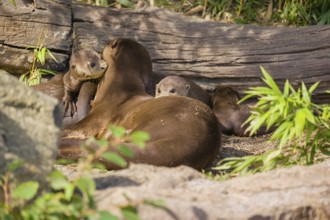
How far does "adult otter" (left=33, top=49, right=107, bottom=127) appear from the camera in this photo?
652cm

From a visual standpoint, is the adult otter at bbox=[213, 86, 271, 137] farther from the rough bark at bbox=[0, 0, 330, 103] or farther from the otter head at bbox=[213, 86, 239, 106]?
the rough bark at bbox=[0, 0, 330, 103]

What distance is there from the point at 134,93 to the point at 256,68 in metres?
1.20

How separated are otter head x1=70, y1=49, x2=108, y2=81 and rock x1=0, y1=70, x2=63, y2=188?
3.40m

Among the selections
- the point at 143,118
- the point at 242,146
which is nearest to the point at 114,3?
the point at 242,146

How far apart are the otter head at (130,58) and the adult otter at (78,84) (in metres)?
0.13

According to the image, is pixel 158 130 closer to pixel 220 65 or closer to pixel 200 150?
pixel 200 150

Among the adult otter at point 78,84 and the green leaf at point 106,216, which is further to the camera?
the adult otter at point 78,84

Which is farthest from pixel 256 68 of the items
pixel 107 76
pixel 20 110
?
pixel 20 110

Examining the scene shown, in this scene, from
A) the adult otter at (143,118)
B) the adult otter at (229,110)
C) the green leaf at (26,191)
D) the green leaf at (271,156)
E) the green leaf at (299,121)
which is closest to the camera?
the green leaf at (26,191)

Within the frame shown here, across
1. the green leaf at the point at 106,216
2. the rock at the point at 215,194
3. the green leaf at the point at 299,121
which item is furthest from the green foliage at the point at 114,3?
the green leaf at the point at 106,216

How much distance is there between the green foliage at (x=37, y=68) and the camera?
21.9ft

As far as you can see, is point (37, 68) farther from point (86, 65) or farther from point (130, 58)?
point (130, 58)

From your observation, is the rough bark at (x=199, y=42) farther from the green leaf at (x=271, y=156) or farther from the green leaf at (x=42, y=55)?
the green leaf at (x=271, y=156)

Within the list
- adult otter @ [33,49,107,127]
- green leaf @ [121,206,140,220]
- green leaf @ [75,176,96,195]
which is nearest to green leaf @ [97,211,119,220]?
A: green leaf @ [121,206,140,220]
